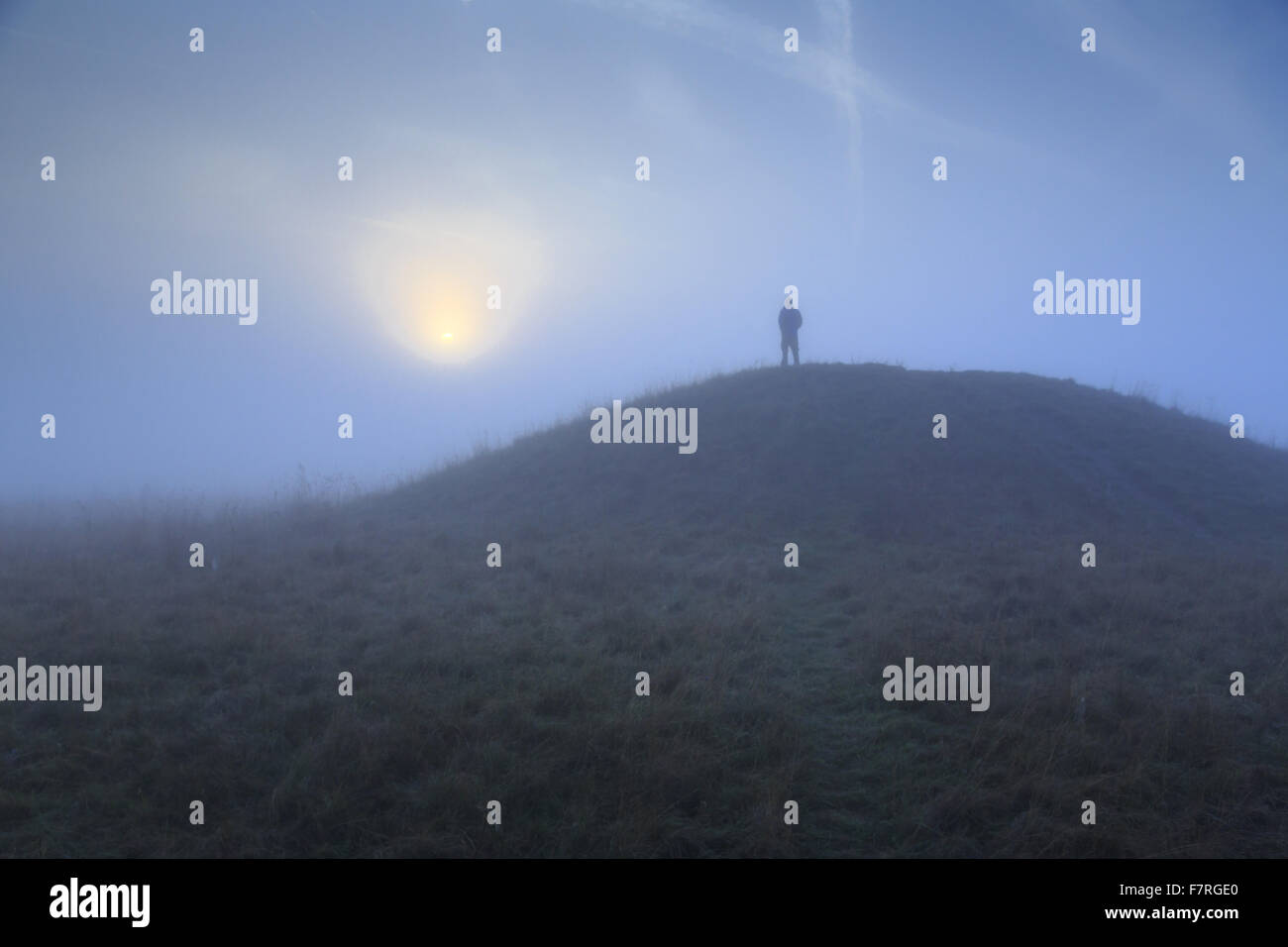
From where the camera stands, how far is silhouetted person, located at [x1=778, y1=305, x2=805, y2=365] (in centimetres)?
2309

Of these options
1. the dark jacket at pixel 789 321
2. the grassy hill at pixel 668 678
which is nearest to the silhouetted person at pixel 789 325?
the dark jacket at pixel 789 321

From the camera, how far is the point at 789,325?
23.3 meters

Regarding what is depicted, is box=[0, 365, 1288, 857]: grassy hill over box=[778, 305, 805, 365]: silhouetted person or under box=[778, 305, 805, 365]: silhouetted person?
under

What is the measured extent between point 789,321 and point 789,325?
131 millimetres

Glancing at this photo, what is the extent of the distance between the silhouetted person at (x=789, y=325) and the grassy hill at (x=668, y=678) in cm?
833

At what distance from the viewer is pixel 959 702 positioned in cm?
720

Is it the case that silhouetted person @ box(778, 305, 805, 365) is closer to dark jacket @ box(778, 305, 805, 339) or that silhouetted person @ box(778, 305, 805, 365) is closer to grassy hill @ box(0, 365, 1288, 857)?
dark jacket @ box(778, 305, 805, 339)

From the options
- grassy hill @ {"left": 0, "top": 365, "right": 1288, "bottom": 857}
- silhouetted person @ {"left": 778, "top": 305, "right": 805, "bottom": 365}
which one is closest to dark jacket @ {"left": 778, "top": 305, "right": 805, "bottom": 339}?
silhouetted person @ {"left": 778, "top": 305, "right": 805, "bottom": 365}

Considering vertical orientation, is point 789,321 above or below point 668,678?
above

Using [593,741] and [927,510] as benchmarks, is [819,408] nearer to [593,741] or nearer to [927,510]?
[927,510]

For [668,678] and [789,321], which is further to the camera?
[789,321]

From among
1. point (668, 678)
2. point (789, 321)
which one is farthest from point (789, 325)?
point (668, 678)

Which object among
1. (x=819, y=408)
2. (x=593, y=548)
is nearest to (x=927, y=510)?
(x=819, y=408)

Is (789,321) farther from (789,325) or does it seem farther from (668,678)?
(668,678)
